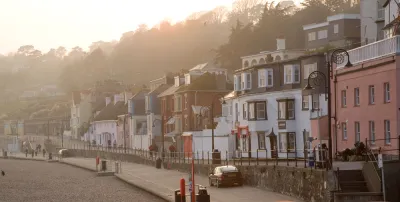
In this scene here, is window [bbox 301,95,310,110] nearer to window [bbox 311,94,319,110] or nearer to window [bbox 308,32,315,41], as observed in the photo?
window [bbox 311,94,319,110]

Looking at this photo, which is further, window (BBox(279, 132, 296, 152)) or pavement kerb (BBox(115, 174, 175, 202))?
window (BBox(279, 132, 296, 152))

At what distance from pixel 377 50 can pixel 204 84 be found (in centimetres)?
4744

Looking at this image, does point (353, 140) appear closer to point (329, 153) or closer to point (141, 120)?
point (329, 153)

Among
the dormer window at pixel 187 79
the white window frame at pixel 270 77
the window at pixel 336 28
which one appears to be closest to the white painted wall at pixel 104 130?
the dormer window at pixel 187 79

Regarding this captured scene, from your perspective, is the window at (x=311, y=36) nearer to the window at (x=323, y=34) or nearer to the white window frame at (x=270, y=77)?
the window at (x=323, y=34)

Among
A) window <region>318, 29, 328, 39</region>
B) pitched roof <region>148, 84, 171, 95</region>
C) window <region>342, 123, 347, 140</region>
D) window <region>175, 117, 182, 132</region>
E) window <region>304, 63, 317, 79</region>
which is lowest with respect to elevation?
window <region>342, 123, 347, 140</region>

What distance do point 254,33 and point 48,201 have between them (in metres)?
59.0

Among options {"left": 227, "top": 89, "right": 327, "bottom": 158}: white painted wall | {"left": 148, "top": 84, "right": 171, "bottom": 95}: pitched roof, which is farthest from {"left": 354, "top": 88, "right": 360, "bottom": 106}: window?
{"left": 148, "top": 84, "right": 171, "bottom": 95}: pitched roof

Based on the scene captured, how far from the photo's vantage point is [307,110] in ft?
201

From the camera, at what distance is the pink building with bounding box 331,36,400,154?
3888 cm

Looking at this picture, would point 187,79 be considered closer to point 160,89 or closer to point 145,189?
point 160,89

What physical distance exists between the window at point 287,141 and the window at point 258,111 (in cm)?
251

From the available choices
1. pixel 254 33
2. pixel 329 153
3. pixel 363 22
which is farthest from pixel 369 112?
pixel 254 33

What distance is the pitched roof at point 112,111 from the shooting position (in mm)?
122750
